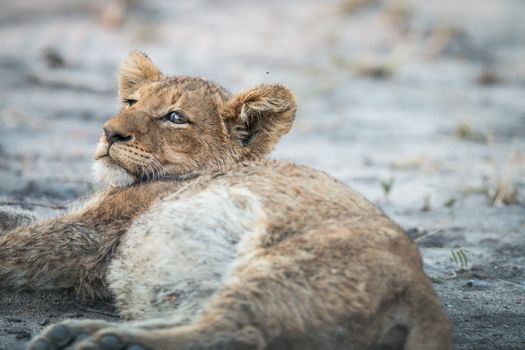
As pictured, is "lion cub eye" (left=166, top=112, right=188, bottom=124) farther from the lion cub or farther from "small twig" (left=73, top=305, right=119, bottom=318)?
"small twig" (left=73, top=305, right=119, bottom=318)

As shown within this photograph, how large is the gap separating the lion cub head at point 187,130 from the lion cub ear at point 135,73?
301 millimetres

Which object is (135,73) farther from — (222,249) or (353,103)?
(353,103)

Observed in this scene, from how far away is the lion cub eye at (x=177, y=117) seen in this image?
4930 mm

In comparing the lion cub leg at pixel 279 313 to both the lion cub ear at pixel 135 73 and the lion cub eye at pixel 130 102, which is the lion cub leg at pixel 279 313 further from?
the lion cub ear at pixel 135 73

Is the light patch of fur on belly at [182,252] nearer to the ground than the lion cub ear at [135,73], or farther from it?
nearer to the ground

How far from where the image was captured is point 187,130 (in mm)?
4906

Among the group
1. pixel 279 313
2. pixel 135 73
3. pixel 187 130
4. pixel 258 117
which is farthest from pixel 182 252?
pixel 135 73

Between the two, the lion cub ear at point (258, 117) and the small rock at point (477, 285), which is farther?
the small rock at point (477, 285)

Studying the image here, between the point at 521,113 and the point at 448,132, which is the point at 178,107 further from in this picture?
the point at 521,113

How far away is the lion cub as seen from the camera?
3.39 m

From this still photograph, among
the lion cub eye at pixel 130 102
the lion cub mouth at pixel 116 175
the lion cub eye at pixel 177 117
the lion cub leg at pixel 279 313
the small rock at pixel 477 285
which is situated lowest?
the lion cub leg at pixel 279 313

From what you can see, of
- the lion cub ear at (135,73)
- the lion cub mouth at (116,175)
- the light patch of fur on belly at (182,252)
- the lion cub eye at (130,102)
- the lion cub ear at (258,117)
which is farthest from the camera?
the lion cub ear at (135,73)

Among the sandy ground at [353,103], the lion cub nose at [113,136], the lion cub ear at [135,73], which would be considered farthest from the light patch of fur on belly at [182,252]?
the lion cub ear at [135,73]

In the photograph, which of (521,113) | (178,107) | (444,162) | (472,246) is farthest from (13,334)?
(521,113)
